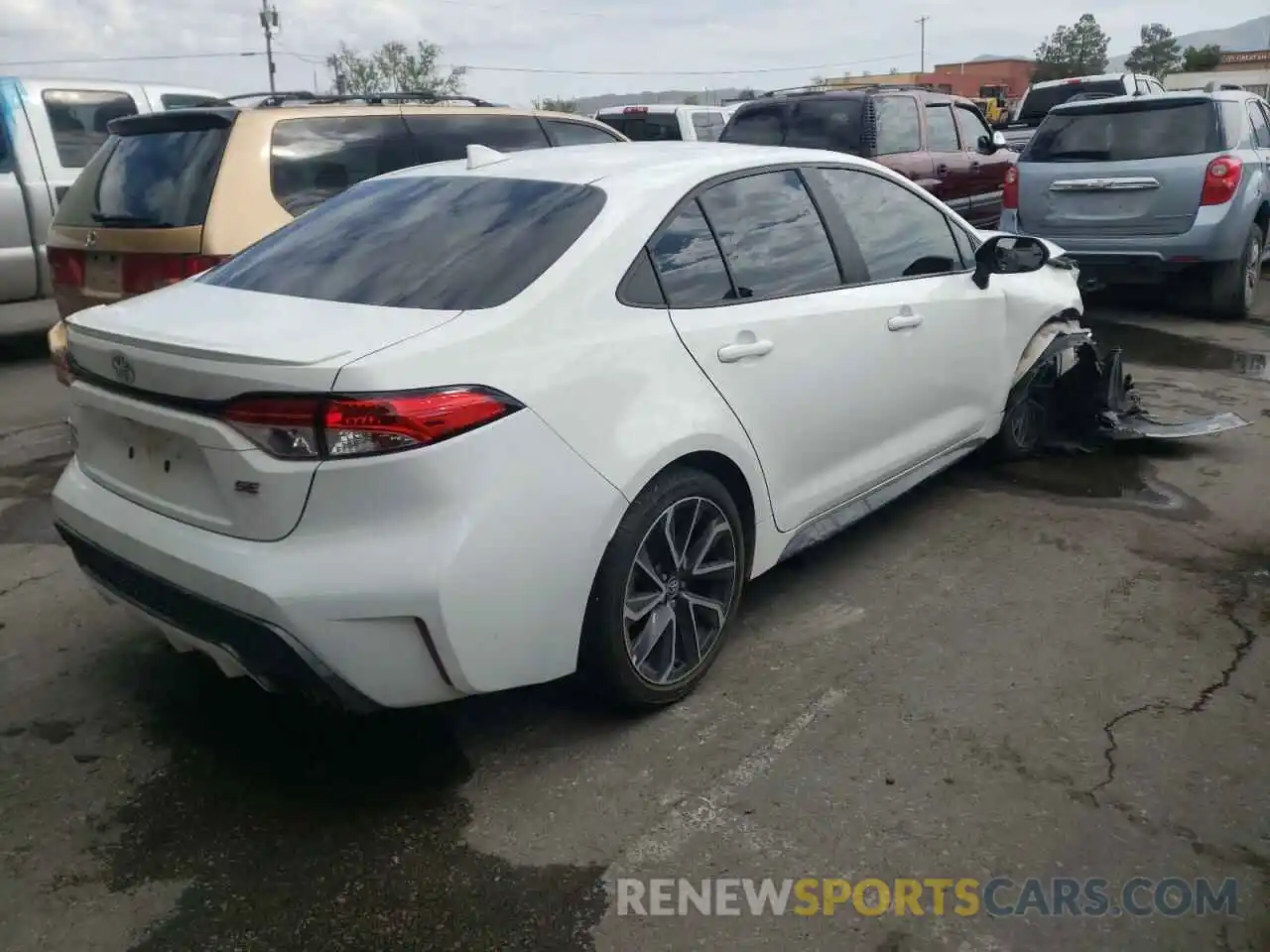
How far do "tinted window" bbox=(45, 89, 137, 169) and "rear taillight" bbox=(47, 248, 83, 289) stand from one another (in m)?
2.88

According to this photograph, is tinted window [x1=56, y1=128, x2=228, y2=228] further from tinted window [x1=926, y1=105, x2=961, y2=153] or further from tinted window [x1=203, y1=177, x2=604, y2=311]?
tinted window [x1=926, y1=105, x2=961, y2=153]

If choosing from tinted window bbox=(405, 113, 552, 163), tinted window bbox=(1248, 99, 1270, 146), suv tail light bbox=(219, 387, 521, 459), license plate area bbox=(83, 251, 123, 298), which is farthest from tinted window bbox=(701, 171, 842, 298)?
tinted window bbox=(1248, 99, 1270, 146)

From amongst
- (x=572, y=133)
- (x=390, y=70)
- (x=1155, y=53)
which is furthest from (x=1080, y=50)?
(x=572, y=133)

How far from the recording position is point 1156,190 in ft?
28.4

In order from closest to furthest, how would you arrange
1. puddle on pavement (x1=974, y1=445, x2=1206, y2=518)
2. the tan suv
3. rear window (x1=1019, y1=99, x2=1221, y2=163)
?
puddle on pavement (x1=974, y1=445, x2=1206, y2=518), the tan suv, rear window (x1=1019, y1=99, x2=1221, y2=163)

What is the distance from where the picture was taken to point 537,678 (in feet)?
9.34

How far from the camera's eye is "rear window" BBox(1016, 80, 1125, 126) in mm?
18016

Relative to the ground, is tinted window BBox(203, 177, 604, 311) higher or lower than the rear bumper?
higher

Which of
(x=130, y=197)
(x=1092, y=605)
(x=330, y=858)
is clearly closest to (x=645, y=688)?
(x=330, y=858)

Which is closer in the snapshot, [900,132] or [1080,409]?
[1080,409]

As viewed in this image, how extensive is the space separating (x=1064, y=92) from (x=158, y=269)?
19155 mm

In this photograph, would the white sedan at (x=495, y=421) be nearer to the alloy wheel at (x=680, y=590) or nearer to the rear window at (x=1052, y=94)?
the alloy wheel at (x=680, y=590)

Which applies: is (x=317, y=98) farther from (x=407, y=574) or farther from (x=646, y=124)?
(x=646, y=124)

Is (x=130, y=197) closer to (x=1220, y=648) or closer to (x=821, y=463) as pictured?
(x=821, y=463)
